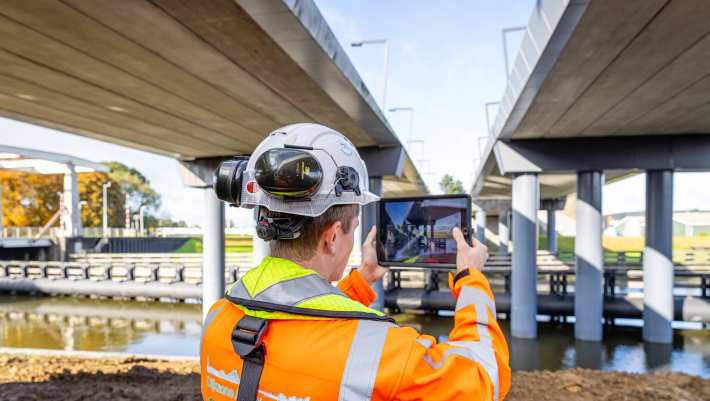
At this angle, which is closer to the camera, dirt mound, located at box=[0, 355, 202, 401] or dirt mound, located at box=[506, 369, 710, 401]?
dirt mound, located at box=[0, 355, 202, 401]

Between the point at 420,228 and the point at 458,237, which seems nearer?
the point at 458,237

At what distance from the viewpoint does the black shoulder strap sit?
1442 millimetres

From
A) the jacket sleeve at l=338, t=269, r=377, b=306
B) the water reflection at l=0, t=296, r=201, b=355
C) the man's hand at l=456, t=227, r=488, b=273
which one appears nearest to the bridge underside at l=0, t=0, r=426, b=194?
the jacket sleeve at l=338, t=269, r=377, b=306

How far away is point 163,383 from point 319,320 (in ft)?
25.1

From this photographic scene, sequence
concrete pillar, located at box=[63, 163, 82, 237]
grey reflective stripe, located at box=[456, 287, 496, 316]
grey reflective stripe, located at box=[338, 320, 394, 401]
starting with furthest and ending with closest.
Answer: concrete pillar, located at box=[63, 163, 82, 237] → grey reflective stripe, located at box=[456, 287, 496, 316] → grey reflective stripe, located at box=[338, 320, 394, 401]

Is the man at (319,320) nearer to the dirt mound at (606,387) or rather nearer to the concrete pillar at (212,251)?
the dirt mound at (606,387)

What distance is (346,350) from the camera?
1.34m

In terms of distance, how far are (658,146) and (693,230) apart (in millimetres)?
73745

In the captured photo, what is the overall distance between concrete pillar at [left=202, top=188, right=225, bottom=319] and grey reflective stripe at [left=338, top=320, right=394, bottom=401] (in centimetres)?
1561

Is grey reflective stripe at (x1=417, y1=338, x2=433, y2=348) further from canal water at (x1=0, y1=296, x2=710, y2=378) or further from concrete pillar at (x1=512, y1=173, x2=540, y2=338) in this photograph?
concrete pillar at (x1=512, y1=173, x2=540, y2=338)

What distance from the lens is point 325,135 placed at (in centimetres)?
179

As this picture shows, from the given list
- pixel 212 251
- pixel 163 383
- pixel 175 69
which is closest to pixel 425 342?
pixel 175 69

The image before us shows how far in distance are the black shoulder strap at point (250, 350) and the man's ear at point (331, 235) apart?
0.37m

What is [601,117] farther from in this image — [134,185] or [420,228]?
[134,185]
